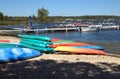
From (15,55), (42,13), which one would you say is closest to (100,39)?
(15,55)

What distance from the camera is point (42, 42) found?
626 inches

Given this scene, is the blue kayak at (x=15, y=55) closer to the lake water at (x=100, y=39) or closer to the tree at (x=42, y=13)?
the lake water at (x=100, y=39)

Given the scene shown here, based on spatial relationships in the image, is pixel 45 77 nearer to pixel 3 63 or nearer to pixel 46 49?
pixel 3 63

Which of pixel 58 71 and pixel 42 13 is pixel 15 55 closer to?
pixel 58 71

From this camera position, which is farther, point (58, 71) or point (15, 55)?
point (15, 55)

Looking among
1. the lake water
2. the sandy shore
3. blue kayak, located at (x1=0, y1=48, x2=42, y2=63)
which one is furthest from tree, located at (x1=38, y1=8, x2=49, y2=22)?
the sandy shore

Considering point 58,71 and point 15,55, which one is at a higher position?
point 15,55

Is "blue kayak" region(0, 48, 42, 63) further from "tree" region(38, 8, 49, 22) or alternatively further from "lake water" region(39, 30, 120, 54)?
"tree" region(38, 8, 49, 22)

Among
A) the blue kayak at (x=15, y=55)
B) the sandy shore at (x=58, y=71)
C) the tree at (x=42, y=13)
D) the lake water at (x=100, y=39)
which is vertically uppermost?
the tree at (x=42, y=13)

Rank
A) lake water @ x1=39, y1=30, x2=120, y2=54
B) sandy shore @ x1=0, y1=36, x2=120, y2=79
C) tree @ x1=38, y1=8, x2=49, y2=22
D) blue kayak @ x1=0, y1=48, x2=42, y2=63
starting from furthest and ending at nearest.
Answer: tree @ x1=38, y1=8, x2=49, y2=22 < lake water @ x1=39, y1=30, x2=120, y2=54 < blue kayak @ x1=0, y1=48, x2=42, y2=63 < sandy shore @ x1=0, y1=36, x2=120, y2=79

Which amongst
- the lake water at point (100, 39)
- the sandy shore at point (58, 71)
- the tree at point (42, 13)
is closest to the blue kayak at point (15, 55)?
the sandy shore at point (58, 71)

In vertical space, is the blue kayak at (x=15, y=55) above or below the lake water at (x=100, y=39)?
above

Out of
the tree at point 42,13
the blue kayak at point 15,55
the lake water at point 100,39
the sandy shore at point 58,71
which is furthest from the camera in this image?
the tree at point 42,13

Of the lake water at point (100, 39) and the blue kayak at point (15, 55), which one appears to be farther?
the lake water at point (100, 39)
